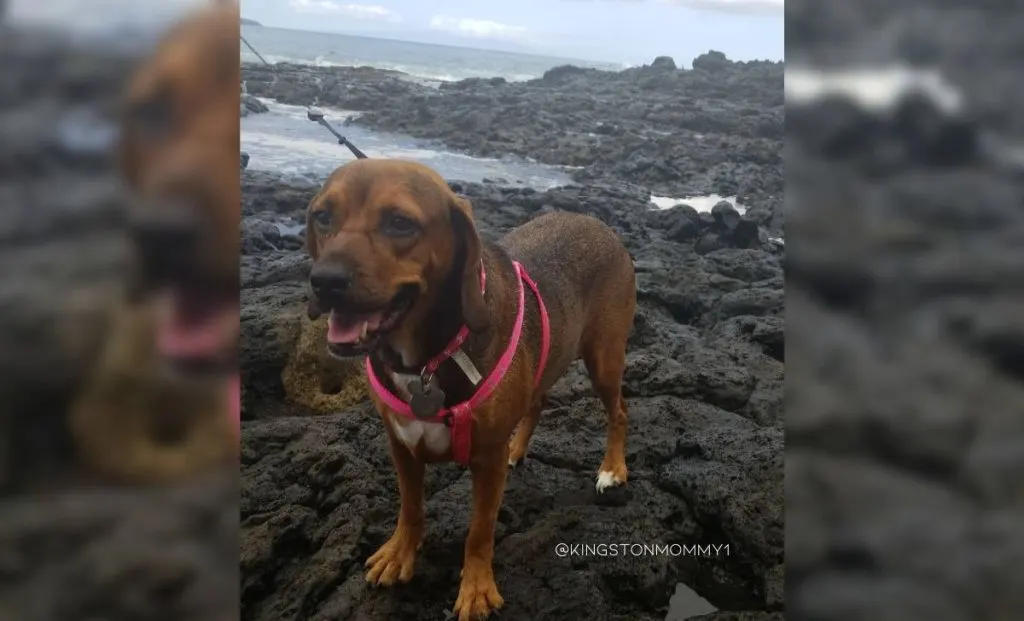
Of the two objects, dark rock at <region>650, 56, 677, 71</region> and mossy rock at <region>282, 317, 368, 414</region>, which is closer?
dark rock at <region>650, 56, 677, 71</region>

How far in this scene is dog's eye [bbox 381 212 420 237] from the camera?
3.75ft

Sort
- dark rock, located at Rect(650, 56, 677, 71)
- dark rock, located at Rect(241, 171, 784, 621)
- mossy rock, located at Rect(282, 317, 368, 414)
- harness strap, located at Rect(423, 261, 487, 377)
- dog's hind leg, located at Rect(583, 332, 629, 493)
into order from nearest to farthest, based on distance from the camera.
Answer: harness strap, located at Rect(423, 261, 487, 377) < dark rock, located at Rect(241, 171, 784, 621) < dark rock, located at Rect(650, 56, 677, 71) < mossy rock, located at Rect(282, 317, 368, 414) < dog's hind leg, located at Rect(583, 332, 629, 493)

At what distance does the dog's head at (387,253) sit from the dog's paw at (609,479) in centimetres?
62

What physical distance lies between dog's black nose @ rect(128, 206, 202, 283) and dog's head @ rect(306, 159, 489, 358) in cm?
23

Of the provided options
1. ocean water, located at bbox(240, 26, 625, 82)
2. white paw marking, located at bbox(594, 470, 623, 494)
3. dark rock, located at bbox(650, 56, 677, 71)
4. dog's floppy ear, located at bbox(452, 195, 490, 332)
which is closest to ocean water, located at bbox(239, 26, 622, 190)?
ocean water, located at bbox(240, 26, 625, 82)

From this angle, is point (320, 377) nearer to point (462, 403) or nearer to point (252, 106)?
point (462, 403)

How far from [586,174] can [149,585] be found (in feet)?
4.07

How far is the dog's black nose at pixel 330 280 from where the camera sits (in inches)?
40.7

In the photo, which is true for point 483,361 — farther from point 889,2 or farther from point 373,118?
point 889,2

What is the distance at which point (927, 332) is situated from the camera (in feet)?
3.92

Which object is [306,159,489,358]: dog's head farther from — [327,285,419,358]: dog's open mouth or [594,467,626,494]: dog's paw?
[594,467,626,494]: dog's paw

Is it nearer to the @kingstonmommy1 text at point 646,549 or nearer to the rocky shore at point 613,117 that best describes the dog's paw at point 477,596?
the @kingstonmommy1 text at point 646,549

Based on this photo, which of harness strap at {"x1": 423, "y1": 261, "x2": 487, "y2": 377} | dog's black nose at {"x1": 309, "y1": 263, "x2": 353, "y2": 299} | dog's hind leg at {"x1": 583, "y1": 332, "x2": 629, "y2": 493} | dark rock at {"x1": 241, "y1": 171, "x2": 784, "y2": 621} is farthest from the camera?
dog's hind leg at {"x1": 583, "y1": 332, "x2": 629, "y2": 493}

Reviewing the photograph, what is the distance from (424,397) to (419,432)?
97 mm
